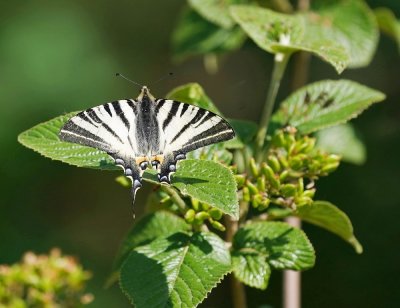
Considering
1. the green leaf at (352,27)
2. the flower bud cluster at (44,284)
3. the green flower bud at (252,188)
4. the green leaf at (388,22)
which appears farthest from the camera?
the green leaf at (388,22)

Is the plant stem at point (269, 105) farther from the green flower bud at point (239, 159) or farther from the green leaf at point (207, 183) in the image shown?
the green leaf at point (207, 183)

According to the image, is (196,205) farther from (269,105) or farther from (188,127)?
(269,105)

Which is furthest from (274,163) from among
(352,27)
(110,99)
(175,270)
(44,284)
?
(110,99)

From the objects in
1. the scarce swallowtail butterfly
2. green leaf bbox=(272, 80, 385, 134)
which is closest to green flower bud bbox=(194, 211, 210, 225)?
the scarce swallowtail butterfly

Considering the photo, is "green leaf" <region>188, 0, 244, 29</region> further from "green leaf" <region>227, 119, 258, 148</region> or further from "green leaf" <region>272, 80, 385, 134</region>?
"green leaf" <region>227, 119, 258, 148</region>

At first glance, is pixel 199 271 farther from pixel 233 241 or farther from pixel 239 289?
pixel 239 289

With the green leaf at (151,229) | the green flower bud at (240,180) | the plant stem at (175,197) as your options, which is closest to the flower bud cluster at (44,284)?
the green leaf at (151,229)

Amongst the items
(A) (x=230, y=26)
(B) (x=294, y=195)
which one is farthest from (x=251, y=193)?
(A) (x=230, y=26)
